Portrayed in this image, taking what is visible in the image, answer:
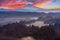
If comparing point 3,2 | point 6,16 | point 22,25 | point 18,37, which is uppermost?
point 3,2

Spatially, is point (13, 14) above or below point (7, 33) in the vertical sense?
above

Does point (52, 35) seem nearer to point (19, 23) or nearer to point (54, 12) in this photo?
point (54, 12)

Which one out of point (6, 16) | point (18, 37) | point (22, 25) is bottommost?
point (18, 37)

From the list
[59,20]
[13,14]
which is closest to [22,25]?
[13,14]

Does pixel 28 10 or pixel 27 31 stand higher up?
pixel 28 10

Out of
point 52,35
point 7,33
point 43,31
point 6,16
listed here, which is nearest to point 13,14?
point 6,16

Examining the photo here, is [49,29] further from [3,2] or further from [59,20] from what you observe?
[3,2]
